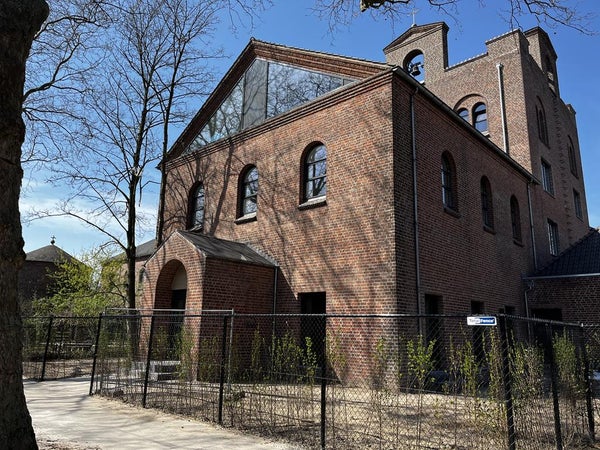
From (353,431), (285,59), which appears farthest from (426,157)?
(353,431)

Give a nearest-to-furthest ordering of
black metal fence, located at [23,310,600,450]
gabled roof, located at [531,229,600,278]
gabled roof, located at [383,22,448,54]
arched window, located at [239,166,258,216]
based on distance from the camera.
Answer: black metal fence, located at [23,310,600,450] < arched window, located at [239,166,258,216] < gabled roof, located at [531,229,600,278] < gabled roof, located at [383,22,448,54]

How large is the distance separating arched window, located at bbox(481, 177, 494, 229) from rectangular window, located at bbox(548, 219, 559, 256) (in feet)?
23.6

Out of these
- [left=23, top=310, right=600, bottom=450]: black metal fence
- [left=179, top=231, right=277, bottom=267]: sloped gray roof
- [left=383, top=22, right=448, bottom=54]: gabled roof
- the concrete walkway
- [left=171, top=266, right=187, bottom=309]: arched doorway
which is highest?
[left=383, top=22, right=448, bottom=54]: gabled roof

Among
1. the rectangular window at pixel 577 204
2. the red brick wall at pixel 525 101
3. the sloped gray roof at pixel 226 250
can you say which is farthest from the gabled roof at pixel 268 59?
the rectangular window at pixel 577 204

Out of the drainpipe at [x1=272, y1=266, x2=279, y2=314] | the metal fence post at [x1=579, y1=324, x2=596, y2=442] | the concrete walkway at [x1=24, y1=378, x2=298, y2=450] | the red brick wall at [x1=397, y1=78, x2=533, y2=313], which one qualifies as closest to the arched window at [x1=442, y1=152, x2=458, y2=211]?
the red brick wall at [x1=397, y1=78, x2=533, y2=313]

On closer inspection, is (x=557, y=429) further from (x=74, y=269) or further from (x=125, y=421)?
(x=74, y=269)

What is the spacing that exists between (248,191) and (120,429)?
9.57 meters

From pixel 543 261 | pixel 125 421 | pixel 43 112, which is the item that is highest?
pixel 43 112

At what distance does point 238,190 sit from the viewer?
15.3 meters

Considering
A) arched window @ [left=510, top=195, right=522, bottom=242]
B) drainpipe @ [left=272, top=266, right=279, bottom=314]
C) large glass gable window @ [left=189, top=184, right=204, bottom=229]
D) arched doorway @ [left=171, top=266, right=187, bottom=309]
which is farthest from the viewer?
arched window @ [left=510, top=195, right=522, bottom=242]

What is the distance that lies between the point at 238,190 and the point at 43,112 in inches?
255

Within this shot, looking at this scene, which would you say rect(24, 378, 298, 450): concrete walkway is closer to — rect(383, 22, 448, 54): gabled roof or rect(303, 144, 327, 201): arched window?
rect(303, 144, 327, 201): arched window

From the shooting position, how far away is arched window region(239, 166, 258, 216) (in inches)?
588

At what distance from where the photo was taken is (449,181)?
13898mm
